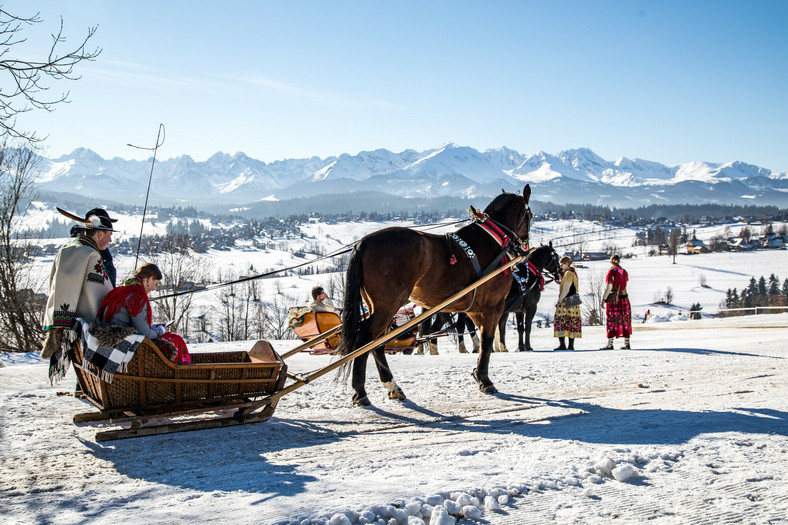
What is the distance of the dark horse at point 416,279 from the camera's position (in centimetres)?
645

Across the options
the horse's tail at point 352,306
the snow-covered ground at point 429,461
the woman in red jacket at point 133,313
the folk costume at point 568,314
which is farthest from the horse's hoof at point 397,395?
the folk costume at point 568,314

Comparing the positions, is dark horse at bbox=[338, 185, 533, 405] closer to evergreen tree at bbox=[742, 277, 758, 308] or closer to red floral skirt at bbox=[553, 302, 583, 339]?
red floral skirt at bbox=[553, 302, 583, 339]

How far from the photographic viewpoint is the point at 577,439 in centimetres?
498

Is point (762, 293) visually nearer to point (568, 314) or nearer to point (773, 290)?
point (773, 290)

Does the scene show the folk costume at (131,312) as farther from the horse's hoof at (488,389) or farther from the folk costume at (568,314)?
the folk costume at (568,314)

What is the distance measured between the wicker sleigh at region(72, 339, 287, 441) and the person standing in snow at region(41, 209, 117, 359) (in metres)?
0.26

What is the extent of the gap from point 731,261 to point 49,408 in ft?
427

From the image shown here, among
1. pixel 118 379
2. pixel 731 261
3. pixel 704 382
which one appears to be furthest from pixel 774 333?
pixel 731 261

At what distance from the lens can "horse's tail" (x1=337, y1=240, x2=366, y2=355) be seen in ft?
21.0

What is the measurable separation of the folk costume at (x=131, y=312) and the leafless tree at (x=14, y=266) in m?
12.5

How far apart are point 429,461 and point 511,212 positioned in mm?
4725

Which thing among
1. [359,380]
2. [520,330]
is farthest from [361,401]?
[520,330]

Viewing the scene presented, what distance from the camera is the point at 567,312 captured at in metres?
14.3

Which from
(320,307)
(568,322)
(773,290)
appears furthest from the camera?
(773,290)
